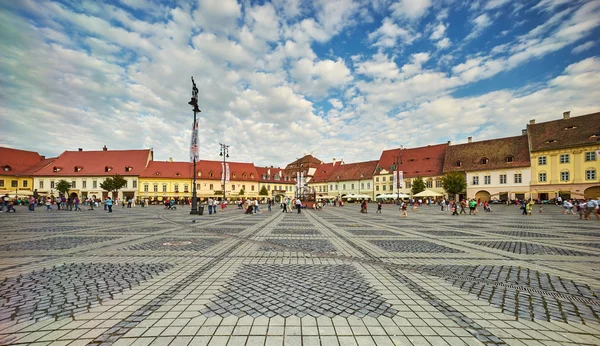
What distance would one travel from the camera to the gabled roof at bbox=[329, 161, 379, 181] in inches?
2867

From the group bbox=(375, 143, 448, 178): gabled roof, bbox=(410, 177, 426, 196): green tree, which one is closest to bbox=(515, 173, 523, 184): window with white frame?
bbox=(375, 143, 448, 178): gabled roof

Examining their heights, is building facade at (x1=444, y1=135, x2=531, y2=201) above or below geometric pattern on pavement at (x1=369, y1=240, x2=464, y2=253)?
above

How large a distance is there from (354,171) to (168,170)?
46841mm

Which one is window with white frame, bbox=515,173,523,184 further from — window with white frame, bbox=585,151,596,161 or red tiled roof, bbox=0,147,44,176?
red tiled roof, bbox=0,147,44,176

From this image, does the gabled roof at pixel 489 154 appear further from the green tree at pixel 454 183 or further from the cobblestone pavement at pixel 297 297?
the cobblestone pavement at pixel 297 297

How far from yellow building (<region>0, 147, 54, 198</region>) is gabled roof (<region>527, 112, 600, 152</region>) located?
9189 cm

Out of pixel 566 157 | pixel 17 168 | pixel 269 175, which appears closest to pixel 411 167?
pixel 566 157

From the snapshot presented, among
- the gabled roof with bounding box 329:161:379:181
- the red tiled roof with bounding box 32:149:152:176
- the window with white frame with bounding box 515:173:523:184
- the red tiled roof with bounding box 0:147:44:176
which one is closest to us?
the window with white frame with bounding box 515:173:523:184

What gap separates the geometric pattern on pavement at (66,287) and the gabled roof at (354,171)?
68699 mm

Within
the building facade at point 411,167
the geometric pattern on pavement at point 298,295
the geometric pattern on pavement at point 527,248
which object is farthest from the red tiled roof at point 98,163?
the geometric pattern on pavement at point 527,248

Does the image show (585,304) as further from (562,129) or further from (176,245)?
(562,129)

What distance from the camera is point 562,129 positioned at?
4553cm

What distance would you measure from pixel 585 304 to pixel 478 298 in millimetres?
1489

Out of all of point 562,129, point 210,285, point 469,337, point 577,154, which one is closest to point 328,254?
point 210,285
